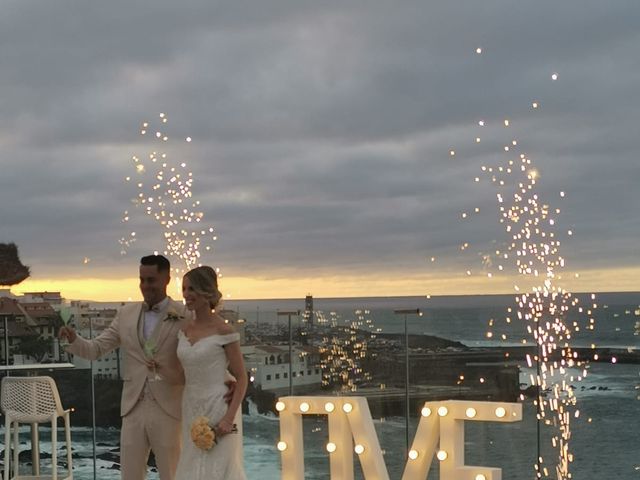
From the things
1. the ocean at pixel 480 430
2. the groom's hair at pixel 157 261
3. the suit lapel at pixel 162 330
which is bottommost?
the ocean at pixel 480 430

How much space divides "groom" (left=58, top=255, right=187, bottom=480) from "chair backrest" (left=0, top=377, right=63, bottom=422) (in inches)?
52.8

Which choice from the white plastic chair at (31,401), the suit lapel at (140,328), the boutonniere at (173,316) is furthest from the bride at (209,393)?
the white plastic chair at (31,401)

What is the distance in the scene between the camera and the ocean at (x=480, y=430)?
6793mm

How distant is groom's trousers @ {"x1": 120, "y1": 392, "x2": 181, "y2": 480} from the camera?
4.55 metres

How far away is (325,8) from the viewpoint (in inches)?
427

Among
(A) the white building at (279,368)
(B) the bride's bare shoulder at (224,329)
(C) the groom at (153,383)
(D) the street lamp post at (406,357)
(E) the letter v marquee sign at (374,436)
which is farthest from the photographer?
(A) the white building at (279,368)

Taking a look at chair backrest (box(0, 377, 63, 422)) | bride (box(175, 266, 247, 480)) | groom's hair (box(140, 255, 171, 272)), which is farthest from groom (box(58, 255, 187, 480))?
chair backrest (box(0, 377, 63, 422))

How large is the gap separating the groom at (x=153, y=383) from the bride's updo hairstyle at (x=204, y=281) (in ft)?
0.96

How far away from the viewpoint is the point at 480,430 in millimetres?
7695

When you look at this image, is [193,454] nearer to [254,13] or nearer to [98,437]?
[98,437]

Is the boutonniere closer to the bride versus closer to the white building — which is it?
the bride

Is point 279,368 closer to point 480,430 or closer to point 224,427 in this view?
point 480,430

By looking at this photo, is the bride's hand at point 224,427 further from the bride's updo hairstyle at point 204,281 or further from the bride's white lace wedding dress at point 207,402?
the bride's updo hairstyle at point 204,281

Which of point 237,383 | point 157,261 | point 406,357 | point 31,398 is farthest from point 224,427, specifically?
point 406,357
